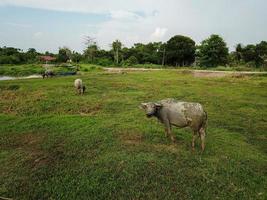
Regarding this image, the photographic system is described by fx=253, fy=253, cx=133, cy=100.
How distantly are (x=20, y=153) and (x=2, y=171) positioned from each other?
42.7 inches

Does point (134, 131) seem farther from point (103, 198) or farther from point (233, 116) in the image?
point (233, 116)

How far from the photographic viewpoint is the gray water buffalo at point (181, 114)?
771 centimetres

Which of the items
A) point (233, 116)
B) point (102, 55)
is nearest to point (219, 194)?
point (233, 116)

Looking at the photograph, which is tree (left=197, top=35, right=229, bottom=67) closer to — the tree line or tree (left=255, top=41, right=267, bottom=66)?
the tree line

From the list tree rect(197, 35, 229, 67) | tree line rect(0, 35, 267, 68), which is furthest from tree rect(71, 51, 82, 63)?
tree rect(197, 35, 229, 67)

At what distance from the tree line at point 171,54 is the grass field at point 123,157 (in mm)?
43570

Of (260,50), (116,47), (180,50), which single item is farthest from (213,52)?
(116,47)

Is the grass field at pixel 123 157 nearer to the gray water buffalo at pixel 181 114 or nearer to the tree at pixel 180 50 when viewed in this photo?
the gray water buffalo at pixel 181 114

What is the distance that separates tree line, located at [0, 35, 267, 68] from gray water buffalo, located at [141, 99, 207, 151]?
4797cm

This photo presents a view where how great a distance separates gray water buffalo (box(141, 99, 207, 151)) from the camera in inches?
303

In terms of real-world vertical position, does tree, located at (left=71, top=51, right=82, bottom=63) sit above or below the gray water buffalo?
above

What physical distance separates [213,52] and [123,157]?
50.1 metres

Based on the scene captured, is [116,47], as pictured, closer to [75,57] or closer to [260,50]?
[75,57]

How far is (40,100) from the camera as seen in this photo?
15266mm
